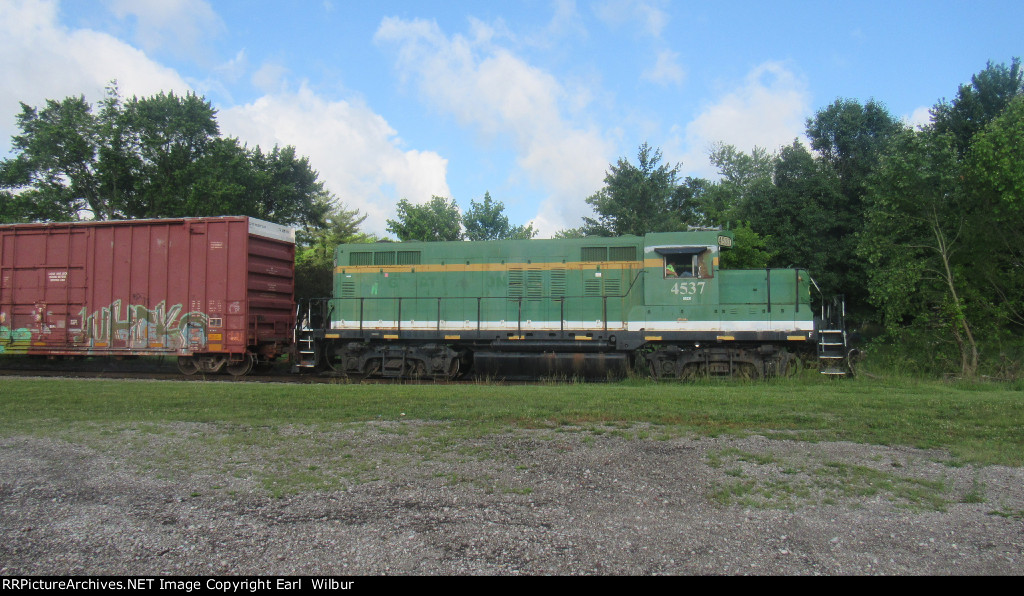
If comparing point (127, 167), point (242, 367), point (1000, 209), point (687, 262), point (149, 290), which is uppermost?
point (127, 167)

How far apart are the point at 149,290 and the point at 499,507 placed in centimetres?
1372

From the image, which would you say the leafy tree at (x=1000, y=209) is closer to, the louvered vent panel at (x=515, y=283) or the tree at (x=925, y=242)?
the tree at (x=925, y=242)

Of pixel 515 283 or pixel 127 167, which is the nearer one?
pixel 515 283

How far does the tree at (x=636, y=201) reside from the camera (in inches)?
1168

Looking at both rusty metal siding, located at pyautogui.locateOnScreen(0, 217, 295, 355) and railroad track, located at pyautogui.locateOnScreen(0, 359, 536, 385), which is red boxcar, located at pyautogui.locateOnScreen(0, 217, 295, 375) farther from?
railroad track, located at pyautogui.locateOnScreen(0, 359, 536, 385)

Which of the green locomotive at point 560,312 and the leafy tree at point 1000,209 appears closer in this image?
the green locomotive at point 560,312

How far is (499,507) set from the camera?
4.36 m

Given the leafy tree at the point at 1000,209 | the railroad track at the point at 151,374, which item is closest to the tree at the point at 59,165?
the railroad track at the point at 151,374

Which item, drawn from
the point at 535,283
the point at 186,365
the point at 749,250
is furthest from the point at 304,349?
the point at 749,250

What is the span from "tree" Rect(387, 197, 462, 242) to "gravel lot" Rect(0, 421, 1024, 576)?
26.0 m

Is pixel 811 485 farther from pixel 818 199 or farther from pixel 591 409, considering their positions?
pixel 818 199

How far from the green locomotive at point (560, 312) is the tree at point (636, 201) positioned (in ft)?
52.6

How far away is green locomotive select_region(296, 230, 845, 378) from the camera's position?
12898 mm

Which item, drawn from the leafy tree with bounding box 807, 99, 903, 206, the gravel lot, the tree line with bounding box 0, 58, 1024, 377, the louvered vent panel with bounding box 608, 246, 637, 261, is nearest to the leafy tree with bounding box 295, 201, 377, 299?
the tree line with bounding box 0, 58, 1024, 377
